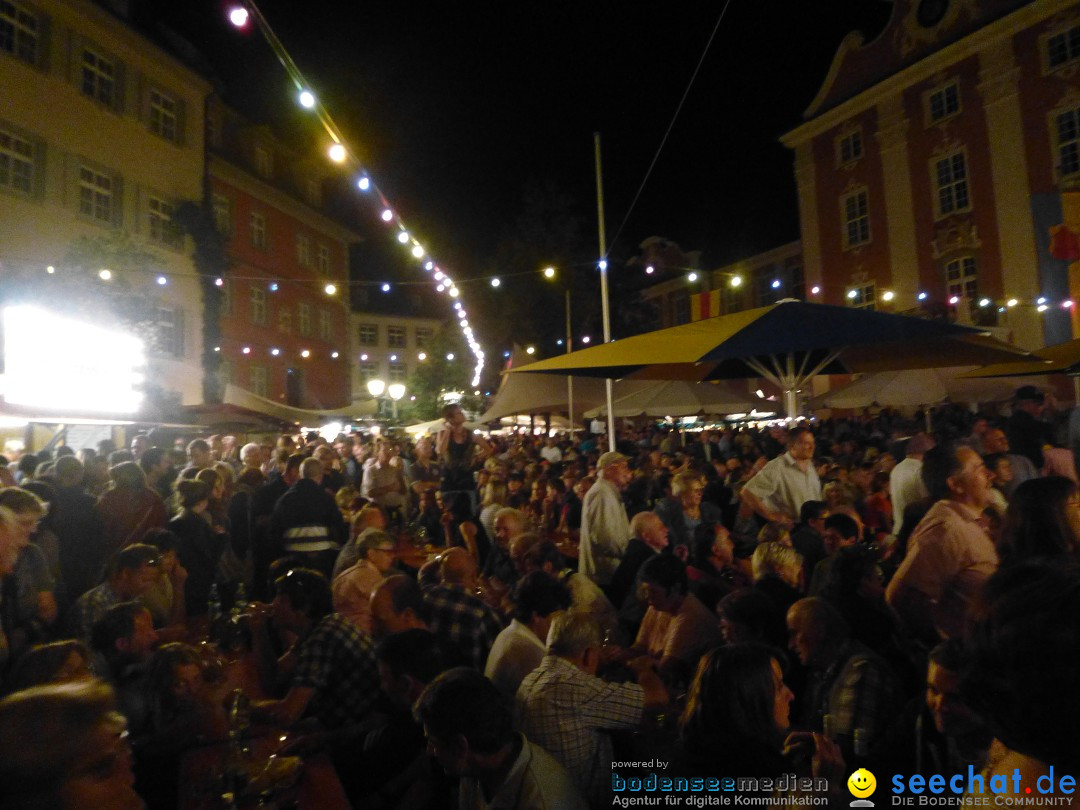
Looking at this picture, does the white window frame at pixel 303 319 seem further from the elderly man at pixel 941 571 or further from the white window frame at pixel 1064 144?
the elderly man at pixel 941 571

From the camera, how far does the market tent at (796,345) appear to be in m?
4.79

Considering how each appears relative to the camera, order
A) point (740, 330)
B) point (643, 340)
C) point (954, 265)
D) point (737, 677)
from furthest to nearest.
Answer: point (954, 265) < point (643, 340) < point (740, 330) < point (737, 677)

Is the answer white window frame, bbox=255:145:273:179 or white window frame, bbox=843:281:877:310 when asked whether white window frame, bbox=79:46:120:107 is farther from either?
white window frame, bbox=843:281:877:310

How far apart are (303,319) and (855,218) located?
79.9 feet

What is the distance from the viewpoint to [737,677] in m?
2.20

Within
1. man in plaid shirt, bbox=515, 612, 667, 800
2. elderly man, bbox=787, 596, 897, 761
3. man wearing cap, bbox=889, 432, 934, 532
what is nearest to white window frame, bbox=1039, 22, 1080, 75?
man wearing cap, bbox=889, 432, 934, 532

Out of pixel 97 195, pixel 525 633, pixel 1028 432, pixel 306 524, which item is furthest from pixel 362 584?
pixel 97 195

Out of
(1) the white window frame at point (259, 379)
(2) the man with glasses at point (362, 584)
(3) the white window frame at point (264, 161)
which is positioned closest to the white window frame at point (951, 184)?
(2) the man with glasses at point (362, 584)

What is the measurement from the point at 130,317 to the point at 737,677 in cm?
1715

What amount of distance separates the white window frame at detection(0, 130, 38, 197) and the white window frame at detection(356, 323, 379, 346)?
108ft

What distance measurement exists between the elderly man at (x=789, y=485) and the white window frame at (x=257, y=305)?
91.0 ft

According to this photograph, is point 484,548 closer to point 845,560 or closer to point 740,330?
point 740,330

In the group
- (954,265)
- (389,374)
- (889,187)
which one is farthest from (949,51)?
(389,374)

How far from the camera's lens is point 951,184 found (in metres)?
23.7
